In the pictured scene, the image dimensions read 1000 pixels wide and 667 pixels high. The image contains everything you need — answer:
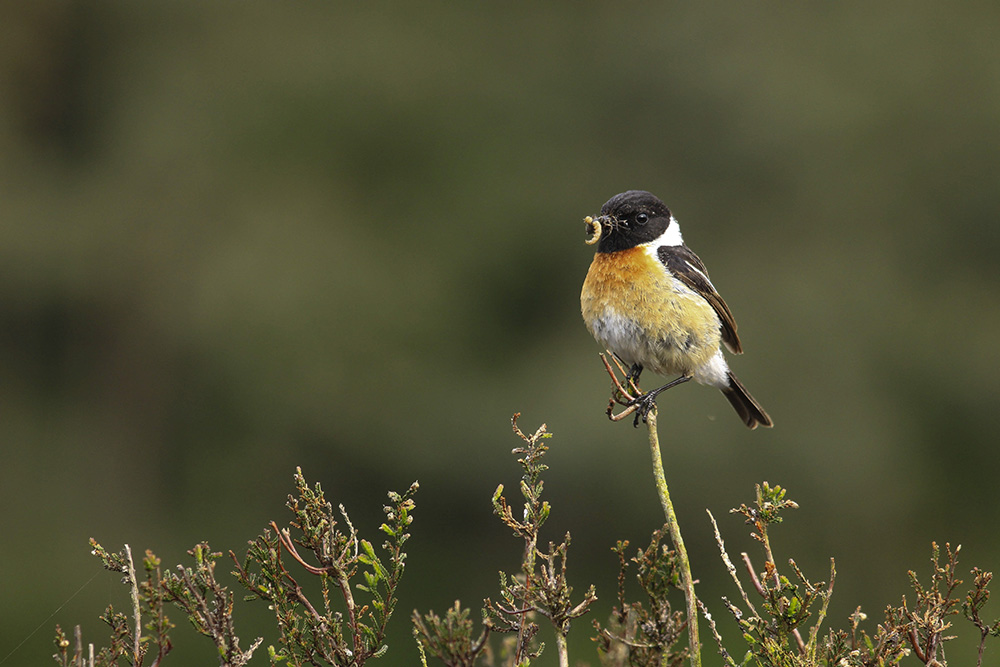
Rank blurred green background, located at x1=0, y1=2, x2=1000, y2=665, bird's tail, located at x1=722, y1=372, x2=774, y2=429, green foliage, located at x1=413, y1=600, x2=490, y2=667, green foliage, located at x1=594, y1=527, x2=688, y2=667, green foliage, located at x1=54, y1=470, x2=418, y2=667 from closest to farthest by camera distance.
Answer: green foliage, located at x1=413, y1=600, x2=490, y2=667, green foliage, located at x1=54, y1=470, x2=418, y2=667, green foliage, located at x1=594, y1=527, x2=688, y2=667, bird's tail, located at x1=722, y1=372, x2=774, y2=429, blurred green background, located at x1=0, y1=2, x2=1000, y2=665

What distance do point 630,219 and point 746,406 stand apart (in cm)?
123

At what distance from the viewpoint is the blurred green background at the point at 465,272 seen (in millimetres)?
9883

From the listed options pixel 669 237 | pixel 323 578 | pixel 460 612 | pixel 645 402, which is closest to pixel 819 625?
pixel 460 612

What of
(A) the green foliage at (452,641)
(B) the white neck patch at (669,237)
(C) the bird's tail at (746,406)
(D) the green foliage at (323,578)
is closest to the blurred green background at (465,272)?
(C) the bird's tail at (746,406)

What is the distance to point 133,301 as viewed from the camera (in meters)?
11.1

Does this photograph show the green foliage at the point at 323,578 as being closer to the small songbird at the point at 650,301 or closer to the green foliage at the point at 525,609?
the green foliage at the point at 525,609

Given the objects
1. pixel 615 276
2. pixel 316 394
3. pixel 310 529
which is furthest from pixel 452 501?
pixel 310 529

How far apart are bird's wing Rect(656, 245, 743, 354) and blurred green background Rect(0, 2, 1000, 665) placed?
4.99 meters

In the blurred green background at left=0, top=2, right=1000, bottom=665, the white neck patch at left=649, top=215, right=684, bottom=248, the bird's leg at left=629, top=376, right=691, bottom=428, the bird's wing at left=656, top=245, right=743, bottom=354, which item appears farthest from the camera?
the blurred green background at left=0, top=2, right=1000, bottom=665

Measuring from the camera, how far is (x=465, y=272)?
36.6ft

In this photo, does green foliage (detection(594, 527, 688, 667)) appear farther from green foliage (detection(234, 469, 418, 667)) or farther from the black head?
the black head

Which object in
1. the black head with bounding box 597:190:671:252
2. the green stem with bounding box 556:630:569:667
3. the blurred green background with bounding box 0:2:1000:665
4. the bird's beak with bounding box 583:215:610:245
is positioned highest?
the bird's beak with bounding box 583:215:610:245

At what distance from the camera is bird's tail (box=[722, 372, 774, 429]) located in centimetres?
496

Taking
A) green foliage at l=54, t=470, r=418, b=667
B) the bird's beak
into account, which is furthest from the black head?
green foliage at l=54, t=470, r=418, b=667
